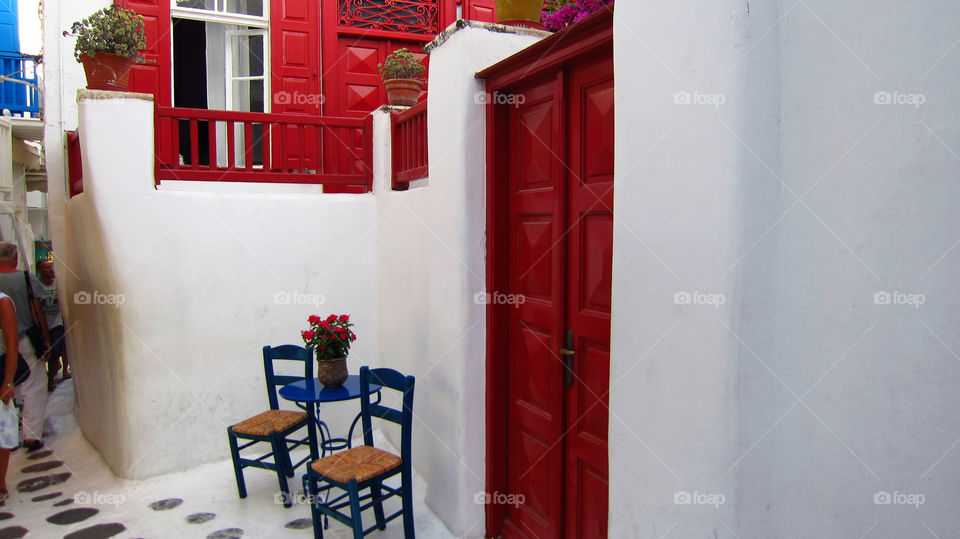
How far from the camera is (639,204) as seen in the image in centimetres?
243

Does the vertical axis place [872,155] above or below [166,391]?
above

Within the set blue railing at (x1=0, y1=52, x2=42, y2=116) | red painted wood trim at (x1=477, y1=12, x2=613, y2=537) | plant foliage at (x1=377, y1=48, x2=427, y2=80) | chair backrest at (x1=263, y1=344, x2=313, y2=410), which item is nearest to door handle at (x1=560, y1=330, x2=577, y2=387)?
red painted wood trim at (x1=477, y1=12, x2=613, y2=537)

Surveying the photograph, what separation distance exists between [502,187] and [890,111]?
2.20 m

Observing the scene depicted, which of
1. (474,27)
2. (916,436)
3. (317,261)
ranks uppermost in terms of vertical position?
(474,27)

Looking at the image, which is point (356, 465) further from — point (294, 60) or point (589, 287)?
point (294, 60)

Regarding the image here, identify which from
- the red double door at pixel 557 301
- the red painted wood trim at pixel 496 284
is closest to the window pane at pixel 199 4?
the red painted wood trim at pixel 496 284

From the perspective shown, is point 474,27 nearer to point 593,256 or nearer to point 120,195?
point 593,256

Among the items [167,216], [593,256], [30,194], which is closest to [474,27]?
[593,256]

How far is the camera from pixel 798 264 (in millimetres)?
2100

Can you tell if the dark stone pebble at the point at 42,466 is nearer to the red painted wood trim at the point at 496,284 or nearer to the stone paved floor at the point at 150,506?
the stone paved floor at the point at 150,506

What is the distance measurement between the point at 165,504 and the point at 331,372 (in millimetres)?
1518

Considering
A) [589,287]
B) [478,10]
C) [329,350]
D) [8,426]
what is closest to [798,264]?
[589,287]

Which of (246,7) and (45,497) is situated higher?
(246,7)

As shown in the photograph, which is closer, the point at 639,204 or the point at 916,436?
the point at 916,436
